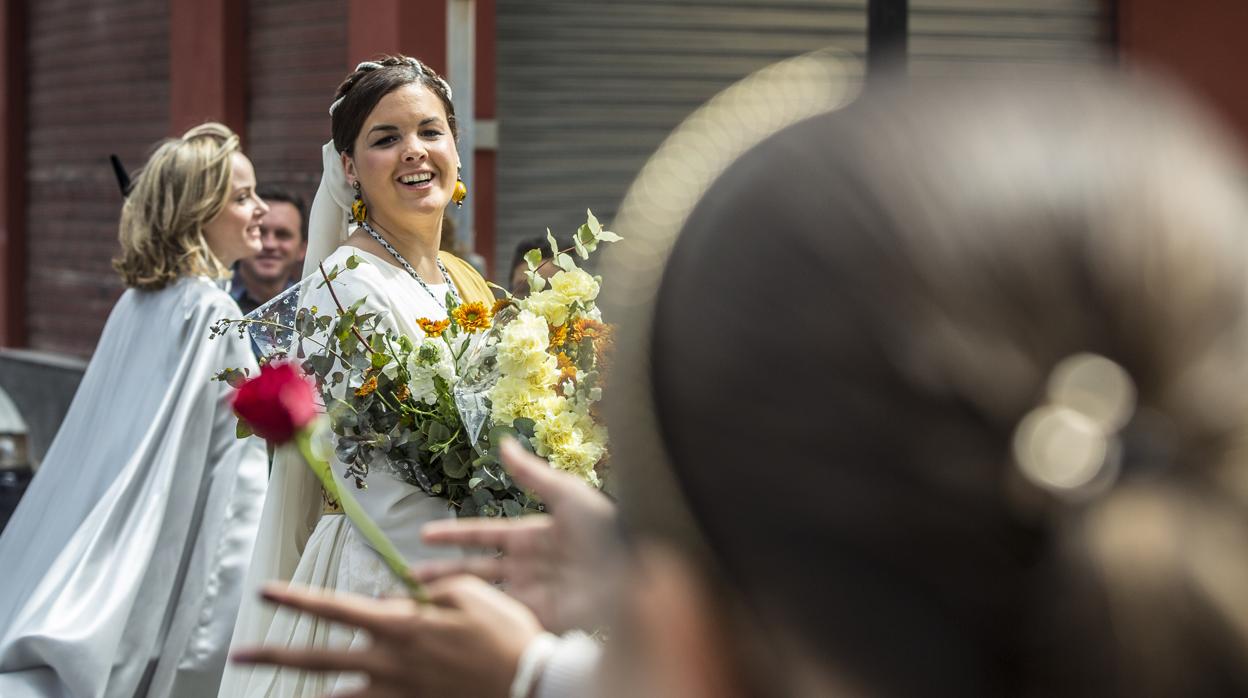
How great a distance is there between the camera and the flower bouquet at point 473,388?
9.68 ft

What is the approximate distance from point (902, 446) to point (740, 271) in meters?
0.15

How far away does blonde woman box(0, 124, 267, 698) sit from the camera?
A: 17.3 ft

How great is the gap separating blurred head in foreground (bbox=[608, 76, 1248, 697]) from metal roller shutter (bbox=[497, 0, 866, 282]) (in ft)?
26.6

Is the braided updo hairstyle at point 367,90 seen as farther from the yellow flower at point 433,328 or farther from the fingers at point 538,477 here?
the fingers at point 538,477

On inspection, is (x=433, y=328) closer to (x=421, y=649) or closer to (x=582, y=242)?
(x=582, y=242)

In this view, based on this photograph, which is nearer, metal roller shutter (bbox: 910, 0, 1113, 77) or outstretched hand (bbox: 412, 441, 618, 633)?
outstretched hand (bbox: 412, 441, 618, 633)

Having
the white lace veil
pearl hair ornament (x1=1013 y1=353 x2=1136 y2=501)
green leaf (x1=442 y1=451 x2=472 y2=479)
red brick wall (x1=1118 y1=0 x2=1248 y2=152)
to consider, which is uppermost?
red brick wall (x1=1118 y1=0 x2=1248 y2=152)

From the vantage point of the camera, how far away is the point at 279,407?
1.55 meters

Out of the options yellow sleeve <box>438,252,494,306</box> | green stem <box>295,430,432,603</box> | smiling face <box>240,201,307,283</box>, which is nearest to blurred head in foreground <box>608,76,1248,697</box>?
green stem <box>295,430,432,603</box>

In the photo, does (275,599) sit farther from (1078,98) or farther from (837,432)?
(1078,98)

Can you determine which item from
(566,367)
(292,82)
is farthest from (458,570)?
(292,82)

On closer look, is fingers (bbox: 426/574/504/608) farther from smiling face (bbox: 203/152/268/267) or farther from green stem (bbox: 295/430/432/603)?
smiling face (bbox: 203/152/268/267)

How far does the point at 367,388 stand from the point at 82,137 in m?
10.7

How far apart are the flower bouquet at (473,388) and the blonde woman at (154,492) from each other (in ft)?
7.50
